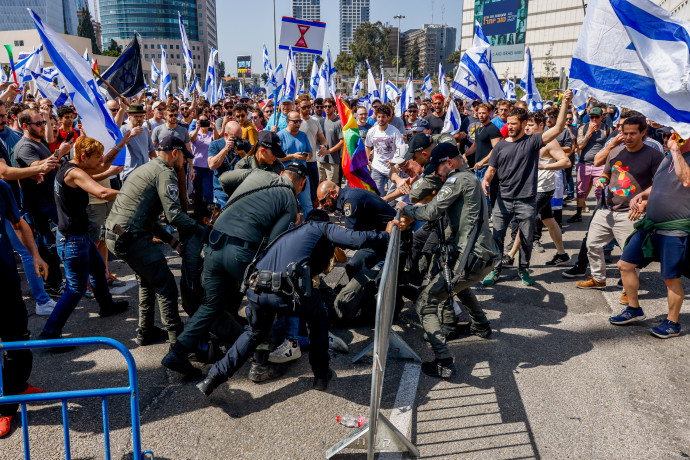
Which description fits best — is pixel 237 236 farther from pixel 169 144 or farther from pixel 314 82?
pixel 314 82

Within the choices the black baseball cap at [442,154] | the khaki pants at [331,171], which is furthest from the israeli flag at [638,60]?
the khaki pants at [331,171]

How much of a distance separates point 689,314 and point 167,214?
5.41 meters

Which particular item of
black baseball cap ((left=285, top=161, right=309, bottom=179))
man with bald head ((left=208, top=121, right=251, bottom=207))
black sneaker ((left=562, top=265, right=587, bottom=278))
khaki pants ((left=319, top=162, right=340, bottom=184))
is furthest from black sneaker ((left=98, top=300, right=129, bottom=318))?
black sneaker ((left=562, top=265, right=587, bottom=278))

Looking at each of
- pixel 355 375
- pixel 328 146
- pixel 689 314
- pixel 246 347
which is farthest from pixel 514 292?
pixel 328 146

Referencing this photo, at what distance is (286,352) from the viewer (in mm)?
4375

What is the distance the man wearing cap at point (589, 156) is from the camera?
29.9 feet

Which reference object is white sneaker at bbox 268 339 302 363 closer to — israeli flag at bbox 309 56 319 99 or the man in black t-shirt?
the man in black t-shirt

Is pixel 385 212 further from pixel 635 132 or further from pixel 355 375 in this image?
pixel 635 132

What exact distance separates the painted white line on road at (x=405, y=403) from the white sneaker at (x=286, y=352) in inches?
37.9

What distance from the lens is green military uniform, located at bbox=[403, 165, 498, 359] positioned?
14.0ft

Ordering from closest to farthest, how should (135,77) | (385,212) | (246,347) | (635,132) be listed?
(246,347) < (385,212) < (635,132) < (135,77)

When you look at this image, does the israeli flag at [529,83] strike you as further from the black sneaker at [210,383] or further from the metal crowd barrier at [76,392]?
the metal crowd barrier at [76,392]

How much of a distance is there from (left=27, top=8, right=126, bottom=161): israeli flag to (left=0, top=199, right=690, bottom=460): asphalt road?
2016 mm

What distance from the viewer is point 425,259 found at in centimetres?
557
